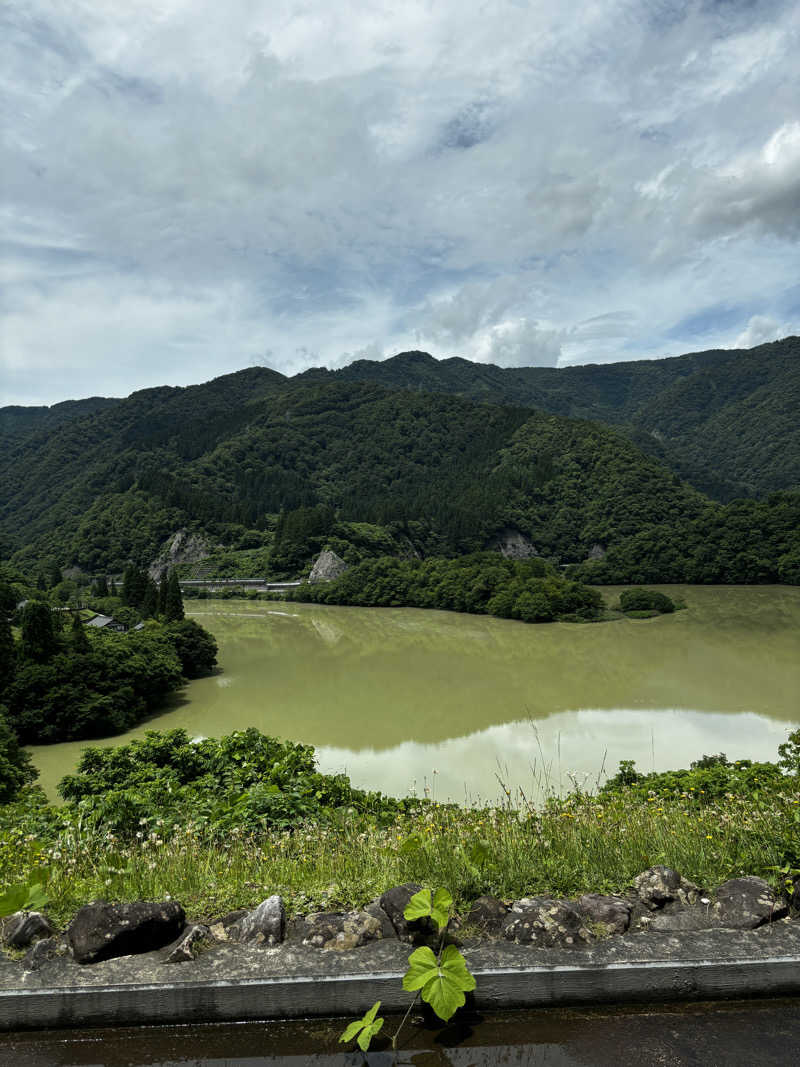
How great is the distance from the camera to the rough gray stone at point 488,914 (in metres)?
3.37

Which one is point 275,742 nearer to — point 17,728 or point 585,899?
point 585,899

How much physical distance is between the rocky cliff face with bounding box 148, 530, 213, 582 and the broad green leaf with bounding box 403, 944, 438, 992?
109 m

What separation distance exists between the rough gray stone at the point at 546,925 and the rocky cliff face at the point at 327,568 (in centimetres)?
8528

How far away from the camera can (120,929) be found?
3188mm

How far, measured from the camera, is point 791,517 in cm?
7931

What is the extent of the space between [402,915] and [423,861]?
2.20 ft

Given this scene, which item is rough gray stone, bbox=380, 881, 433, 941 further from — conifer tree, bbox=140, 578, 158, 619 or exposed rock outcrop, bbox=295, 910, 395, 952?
conifer tree, bbox=140, 578, 158, 619

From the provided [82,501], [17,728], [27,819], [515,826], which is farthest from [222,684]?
[82,501]

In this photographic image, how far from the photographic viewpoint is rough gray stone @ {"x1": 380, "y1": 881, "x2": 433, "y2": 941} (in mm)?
3301

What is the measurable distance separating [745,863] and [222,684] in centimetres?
3145

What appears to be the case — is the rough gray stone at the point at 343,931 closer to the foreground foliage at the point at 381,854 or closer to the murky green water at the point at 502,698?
the foreground foliage at the point at 381,854

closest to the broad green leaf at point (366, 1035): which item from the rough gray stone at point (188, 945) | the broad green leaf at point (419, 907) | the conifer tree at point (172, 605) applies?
the broad green leaf at point (419, 907)

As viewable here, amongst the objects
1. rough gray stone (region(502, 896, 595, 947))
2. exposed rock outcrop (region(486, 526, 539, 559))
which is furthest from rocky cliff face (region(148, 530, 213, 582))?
rough gray stone (region(502, 896, 595, 947))

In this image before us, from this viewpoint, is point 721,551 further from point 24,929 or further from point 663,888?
point 24,929
